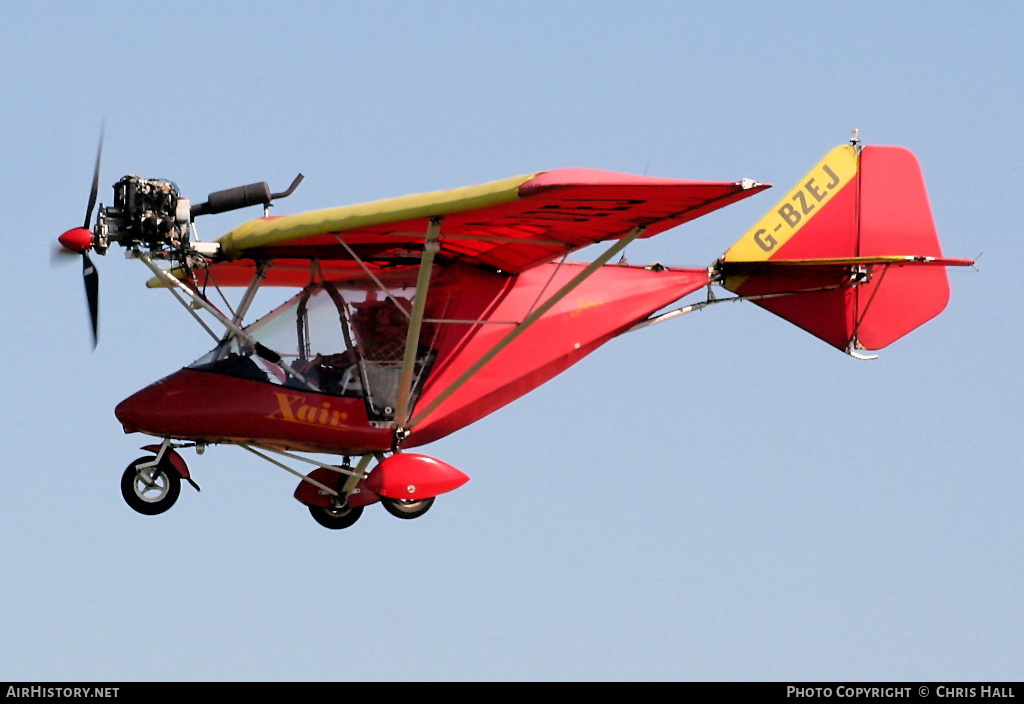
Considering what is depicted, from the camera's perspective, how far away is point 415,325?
17.5 m

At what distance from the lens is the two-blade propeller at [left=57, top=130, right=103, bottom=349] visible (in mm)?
17781

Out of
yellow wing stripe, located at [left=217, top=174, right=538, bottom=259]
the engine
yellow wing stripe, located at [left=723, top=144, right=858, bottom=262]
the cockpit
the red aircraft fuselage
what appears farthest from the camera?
yellow wing stripe, located at [left=723, top=144, right=858, bottom=262]

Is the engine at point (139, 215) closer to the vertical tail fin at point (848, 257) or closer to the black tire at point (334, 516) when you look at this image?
the black tire at point (334, 516)

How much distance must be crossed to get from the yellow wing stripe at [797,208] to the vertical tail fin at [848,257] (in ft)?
0.04

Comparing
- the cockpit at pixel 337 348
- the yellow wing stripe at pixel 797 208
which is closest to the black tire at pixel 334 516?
the cockpit at pixel 337 348

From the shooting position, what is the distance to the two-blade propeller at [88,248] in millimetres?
17781

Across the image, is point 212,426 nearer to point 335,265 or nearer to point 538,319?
point 335,265

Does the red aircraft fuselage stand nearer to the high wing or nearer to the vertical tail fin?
the high wing

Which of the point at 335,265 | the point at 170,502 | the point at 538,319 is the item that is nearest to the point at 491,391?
the point at 538,319

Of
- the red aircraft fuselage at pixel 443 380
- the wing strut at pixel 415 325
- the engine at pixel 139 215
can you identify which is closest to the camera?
the wing strut at pixel 415 325

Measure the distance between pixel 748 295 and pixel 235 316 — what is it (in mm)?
5720

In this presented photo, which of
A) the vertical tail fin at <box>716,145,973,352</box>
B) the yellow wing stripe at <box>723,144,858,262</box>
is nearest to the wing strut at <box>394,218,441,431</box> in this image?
the yellow wing stripe at <box>723,144,858,262</box>

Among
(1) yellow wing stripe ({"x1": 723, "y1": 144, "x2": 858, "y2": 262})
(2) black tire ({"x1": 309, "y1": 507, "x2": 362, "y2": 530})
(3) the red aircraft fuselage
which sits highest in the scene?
(1) yellow wing stripe ({"x1": 723, "y1": 144, "x2": 858, "y2": 262})

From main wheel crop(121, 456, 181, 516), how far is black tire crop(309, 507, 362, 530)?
5.30 feet
